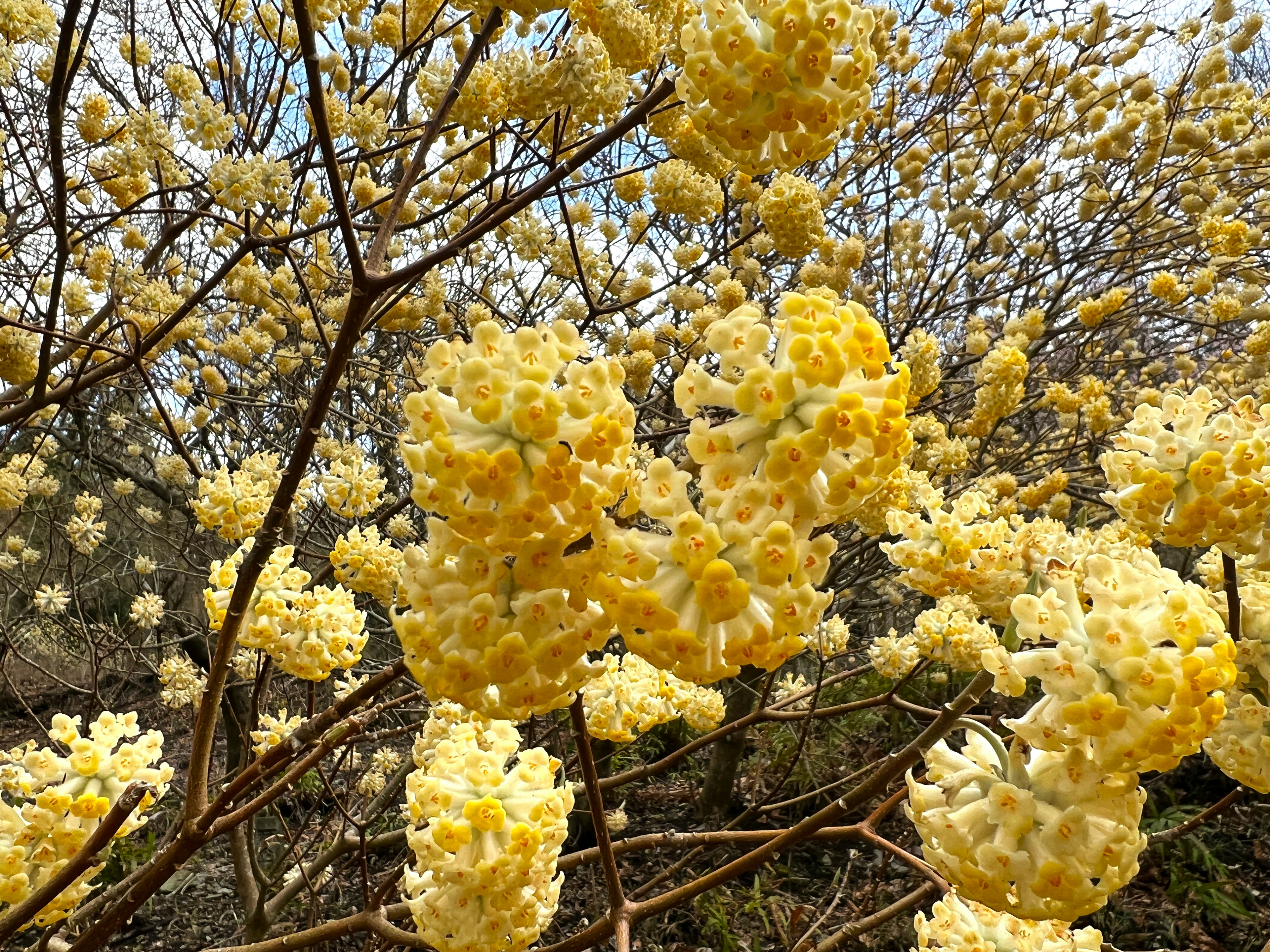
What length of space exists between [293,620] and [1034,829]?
202 centimetres

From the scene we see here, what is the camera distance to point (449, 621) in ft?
3.29

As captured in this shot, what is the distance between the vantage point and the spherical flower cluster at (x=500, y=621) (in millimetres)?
969

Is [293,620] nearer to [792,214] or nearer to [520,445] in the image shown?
[520,445]

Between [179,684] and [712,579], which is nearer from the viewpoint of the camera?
[712,579]

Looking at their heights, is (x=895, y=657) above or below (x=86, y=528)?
below

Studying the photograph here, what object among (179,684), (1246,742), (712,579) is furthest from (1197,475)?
(179,684)

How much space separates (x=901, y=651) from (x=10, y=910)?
378 cm

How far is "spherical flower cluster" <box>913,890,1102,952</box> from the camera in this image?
179 cm

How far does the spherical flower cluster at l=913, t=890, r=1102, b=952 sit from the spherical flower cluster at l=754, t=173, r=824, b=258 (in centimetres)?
224

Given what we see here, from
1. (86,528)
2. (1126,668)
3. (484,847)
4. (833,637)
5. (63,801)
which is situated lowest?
(484,847)

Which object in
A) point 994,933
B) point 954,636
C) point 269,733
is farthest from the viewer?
point 269,733

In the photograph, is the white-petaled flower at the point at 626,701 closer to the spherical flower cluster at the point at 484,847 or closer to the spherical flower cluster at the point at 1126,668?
the spherical flower cluster at the point at 484,847

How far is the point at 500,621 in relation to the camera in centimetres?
→ 97

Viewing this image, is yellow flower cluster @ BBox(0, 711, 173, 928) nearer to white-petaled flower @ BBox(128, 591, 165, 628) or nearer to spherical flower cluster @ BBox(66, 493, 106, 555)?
white-petaled flower @ BBox(128, 591, 165, 628)
